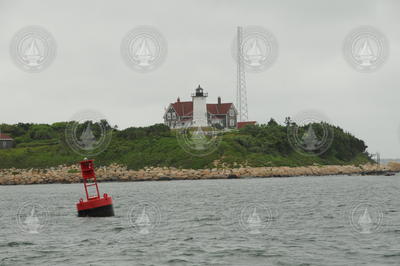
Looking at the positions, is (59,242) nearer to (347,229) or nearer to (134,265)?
(134,265)

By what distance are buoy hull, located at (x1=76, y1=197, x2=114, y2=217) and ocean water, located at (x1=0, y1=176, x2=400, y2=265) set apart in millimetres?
792

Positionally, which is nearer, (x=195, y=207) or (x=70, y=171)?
(x=195, y=207)

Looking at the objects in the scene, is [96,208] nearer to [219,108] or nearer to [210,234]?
[210,234]

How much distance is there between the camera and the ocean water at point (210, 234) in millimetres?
25641

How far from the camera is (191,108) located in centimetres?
13600

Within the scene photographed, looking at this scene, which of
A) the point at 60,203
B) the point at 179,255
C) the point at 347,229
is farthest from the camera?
the point at 60,203

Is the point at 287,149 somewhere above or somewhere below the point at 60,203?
above

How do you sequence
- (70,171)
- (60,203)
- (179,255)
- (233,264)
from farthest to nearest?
(70,171)
(60,203)
(179,255)
(233,264)

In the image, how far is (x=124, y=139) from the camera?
125812 millimetres

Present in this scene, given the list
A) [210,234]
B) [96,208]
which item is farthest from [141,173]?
[210,234]

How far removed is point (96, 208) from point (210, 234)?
10662 mm

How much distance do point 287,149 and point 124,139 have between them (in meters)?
33.1

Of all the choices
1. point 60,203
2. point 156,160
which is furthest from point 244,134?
point 60,203

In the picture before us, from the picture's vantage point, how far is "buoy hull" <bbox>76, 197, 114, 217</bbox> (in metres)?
39.6
